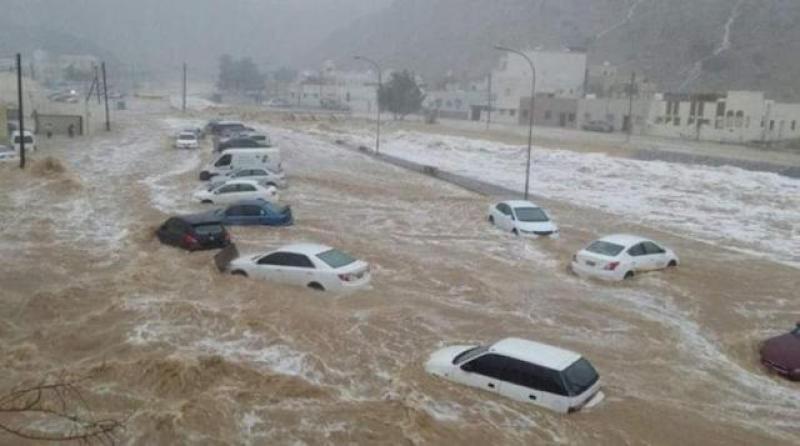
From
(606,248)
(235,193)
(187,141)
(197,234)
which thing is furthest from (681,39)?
(197,234)

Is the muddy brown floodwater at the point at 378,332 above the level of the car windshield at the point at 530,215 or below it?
below

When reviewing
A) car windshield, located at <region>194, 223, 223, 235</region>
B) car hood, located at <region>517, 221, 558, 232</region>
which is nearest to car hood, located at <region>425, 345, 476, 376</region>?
car windshield, located at <region>194, 223, 223, 235</region>

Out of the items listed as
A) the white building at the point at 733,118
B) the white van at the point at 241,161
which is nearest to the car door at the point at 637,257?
the white van at the point at 241,161

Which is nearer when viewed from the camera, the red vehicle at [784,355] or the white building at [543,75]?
the red vehicle at [784,355]

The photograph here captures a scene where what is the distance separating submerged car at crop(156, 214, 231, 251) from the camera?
22734mm

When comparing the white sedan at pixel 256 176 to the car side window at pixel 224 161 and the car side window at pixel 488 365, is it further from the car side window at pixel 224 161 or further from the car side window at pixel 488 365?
the car side window at pixel 488 365

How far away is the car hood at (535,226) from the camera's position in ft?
90.8

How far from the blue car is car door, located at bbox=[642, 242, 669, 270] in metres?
12.4

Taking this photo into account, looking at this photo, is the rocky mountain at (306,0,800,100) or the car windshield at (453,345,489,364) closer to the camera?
the car windshield at (453,345,489,364)

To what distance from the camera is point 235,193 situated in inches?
1262

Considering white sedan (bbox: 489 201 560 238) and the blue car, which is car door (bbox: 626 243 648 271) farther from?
the blue car

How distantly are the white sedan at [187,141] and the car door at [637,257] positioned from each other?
42.8 meters

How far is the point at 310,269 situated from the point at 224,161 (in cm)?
2272

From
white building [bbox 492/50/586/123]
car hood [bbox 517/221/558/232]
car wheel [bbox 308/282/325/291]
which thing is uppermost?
white building [bbox 492/50/586/123]
